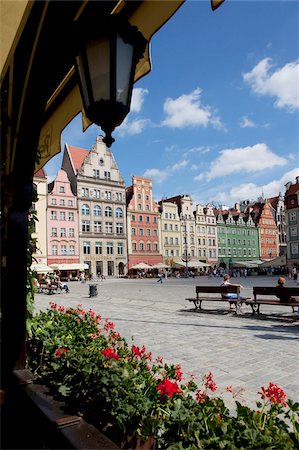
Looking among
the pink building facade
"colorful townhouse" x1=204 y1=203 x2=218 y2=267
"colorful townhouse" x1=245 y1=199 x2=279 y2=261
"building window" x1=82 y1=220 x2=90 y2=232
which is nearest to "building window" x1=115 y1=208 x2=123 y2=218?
"building window" x1=82 y1=220 x2=90 y2=232

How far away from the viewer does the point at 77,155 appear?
188 ft

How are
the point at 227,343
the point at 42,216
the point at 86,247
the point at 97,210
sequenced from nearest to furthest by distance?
the point at 227,343 → the point at 42,216 → the point at 86,247 → the point at 97,210

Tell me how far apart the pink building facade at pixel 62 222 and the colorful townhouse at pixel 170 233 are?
17192 mm

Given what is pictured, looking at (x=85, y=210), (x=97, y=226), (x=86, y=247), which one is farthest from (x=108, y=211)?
(x=86, y=247)

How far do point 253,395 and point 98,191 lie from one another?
54029 mm

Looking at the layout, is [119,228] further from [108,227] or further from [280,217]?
[280,217]

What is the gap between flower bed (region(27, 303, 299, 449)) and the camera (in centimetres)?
188

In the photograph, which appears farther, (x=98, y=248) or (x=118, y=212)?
(x=118, y=212)

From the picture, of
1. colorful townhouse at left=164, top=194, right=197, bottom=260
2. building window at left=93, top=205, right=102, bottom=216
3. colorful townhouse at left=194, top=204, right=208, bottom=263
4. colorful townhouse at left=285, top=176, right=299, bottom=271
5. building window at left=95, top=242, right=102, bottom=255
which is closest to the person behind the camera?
colorful townhouse at left=285, top=176, right=299, bottom=271

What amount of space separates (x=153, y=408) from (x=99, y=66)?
2.01m

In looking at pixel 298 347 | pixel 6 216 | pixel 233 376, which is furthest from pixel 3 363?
pixel 298 347

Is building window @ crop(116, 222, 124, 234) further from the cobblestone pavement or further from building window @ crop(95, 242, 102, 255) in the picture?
the cobblestone pavement

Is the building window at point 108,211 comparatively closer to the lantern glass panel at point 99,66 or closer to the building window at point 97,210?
the building window at point 97,210

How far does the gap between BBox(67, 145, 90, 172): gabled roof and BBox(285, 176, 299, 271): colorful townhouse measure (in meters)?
32.5
